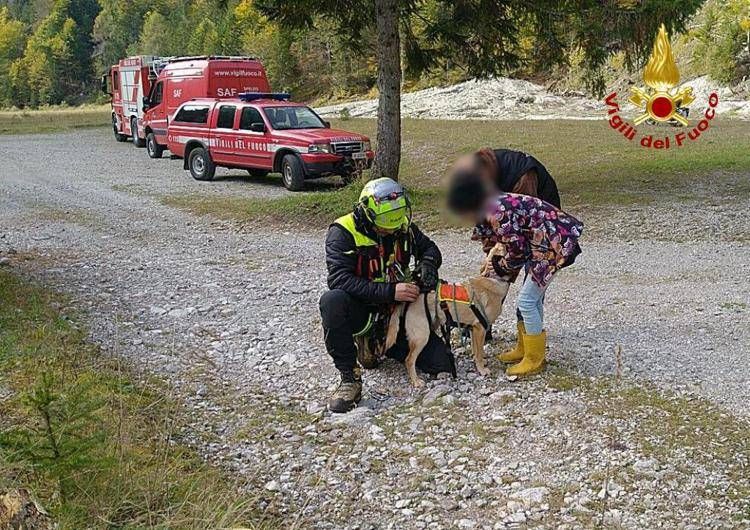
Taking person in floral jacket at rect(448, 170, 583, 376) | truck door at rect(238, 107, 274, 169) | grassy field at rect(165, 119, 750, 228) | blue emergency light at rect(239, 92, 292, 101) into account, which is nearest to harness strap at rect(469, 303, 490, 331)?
person in floral jacket at rect(448, 170, 583, 376)

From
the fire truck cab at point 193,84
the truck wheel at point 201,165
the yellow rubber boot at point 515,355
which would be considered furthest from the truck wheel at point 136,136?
the yellow rubber boot at point 515,355

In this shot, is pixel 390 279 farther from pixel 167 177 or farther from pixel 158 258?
pixel 167 177

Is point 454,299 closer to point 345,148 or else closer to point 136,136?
point 345,148

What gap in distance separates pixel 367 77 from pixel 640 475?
65.6m

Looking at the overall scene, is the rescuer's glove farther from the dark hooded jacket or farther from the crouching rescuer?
the dark hooded jacket

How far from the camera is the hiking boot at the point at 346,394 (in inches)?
211

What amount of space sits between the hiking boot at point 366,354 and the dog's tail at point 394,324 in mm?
197

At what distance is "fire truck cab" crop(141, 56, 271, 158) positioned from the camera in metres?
23.0

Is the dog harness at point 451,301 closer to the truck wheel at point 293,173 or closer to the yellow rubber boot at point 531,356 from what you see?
the yellow rubber boot at point 531,356

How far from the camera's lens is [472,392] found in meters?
5.50

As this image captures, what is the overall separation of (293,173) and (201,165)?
3.37 meters

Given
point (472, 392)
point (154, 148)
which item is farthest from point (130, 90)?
point (472, 392)

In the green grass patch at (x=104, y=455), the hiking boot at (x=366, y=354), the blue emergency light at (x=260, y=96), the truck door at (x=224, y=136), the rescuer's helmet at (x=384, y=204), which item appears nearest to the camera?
the green grass patch at (x=104, y=455)

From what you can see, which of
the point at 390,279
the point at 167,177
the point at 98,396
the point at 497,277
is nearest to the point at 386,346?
the point at 390,279
